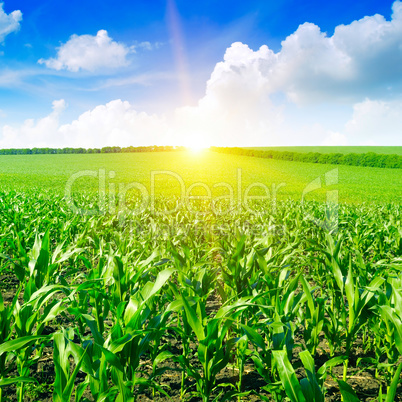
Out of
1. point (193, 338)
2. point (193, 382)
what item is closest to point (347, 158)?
point (193, 338)

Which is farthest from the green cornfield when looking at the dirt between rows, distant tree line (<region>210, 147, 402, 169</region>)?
distant tree line (<region>210, 147, 402, 169</region>)

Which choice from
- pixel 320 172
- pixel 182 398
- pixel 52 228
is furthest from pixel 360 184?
pixel 182 398

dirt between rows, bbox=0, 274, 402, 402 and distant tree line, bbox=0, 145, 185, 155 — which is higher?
distant tree line, bbox=0, 145, 185, 155

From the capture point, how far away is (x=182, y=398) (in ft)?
8.33

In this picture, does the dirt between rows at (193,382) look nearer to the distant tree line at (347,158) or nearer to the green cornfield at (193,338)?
the green cornfield at (193,338)

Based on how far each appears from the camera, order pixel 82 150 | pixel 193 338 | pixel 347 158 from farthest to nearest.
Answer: pixel 82 150
pixel 347 158
pixel 193 338

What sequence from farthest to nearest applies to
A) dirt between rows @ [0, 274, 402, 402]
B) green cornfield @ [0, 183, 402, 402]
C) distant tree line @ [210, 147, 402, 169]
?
distant tree line @ [210, 147, 402, 169] → dirt between rows @ [0, 274, 402, 402] → green cornfield @ [0, 183, 402, 402]

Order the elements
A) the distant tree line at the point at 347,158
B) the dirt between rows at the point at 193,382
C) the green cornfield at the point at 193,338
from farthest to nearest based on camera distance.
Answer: the distant tree line at the point at 347,158
the dirt between rows at the point at 193,382
the green cornfield at the point at 193,338

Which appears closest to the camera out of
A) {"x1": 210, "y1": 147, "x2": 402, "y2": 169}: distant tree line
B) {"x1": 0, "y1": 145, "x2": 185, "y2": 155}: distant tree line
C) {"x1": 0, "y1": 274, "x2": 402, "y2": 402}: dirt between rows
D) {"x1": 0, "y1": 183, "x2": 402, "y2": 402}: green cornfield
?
{"x1": 0, "y1": 183, "x2": 402, "y2": 402}: green cornfield

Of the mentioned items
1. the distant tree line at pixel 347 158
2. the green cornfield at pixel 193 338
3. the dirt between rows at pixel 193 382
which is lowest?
the dirt between rows at pixel 193 382

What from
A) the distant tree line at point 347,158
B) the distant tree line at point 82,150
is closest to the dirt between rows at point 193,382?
the distant tree line at point 347,158

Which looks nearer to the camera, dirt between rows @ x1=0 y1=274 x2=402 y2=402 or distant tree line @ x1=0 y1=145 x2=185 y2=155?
dirt between rows @ x1=0 y1=274 x2=402 y2=402

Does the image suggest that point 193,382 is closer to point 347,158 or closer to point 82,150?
point 347,158

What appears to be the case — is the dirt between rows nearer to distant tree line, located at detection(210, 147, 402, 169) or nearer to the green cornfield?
the green cornfield
